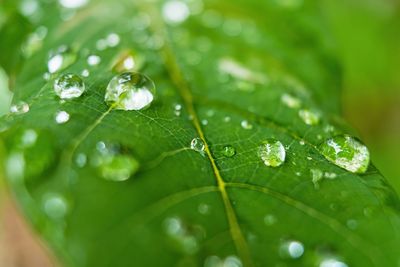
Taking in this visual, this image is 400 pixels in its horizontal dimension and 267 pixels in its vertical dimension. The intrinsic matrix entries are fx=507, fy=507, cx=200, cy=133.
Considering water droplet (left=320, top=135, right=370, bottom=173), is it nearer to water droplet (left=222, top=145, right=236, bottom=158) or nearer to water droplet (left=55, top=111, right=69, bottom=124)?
water droplet (left=222, top=145, right=236, bottom=158)

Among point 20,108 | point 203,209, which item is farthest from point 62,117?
point 203,209

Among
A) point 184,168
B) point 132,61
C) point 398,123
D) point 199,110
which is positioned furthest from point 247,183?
point 398,123

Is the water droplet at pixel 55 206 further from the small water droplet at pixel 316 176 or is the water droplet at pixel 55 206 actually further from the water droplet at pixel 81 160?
the small water droplet at pixel 316 176

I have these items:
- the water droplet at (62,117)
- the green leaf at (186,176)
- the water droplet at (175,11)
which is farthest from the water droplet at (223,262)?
the water droplet at (175,11)

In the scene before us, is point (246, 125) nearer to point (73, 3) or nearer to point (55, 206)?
point (55, 206)

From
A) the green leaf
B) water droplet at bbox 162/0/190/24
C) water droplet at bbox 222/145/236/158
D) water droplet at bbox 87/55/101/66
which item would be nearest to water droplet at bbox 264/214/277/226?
the green leaf

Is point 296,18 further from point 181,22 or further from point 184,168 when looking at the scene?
point 184,168
